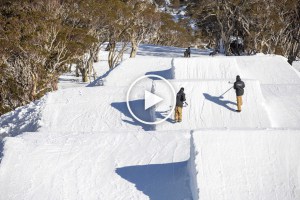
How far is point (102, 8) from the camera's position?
96.7ft

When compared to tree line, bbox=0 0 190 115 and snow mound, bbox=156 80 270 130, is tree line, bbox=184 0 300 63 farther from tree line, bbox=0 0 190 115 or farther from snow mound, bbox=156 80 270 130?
snow mound, bbox=156 80 270 130

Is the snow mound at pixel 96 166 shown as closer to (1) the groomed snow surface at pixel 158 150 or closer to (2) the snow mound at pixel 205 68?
(1) the groomed snow surface at pixel 158 150

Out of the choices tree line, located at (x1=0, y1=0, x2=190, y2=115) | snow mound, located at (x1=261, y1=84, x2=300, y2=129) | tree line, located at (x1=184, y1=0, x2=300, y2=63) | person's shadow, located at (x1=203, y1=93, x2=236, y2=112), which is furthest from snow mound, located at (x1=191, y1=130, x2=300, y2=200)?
tree line, located at (x1=184, y1=0, x2=300, y2=63)

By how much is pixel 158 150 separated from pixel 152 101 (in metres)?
4.33

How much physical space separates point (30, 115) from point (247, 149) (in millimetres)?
9210

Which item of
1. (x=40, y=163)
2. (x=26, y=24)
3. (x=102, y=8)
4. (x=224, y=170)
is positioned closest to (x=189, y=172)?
(x=224, y=170)

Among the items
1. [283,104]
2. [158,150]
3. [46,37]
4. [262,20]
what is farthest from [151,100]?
[262,20]

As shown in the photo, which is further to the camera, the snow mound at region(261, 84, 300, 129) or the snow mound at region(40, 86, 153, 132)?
the snow mound at region(40, 86, 153, 132)

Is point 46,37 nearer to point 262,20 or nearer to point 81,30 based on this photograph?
point 81,30

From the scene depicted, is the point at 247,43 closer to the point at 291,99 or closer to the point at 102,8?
the point at 102,8

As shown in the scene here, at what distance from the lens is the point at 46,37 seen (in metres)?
24.8

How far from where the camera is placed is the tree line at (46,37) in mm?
23125

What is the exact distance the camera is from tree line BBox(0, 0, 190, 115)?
2312 centimetres

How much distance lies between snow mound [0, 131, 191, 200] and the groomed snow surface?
23 millimetres
